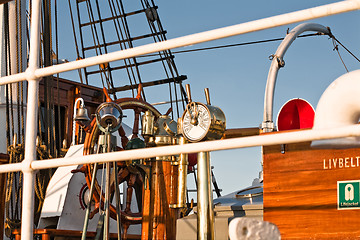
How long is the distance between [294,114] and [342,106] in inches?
33.9

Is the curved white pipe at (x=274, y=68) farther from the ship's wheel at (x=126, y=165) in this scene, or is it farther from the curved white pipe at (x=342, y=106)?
the ship's wheel at (x=126, y=165)

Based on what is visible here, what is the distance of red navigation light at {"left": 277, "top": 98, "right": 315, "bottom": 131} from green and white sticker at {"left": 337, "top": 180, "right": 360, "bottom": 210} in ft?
1.59

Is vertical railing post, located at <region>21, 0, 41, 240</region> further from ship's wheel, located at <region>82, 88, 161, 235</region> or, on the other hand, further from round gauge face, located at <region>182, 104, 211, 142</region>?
ship's wheel, located at <region>82, 88, 161, 235</region>

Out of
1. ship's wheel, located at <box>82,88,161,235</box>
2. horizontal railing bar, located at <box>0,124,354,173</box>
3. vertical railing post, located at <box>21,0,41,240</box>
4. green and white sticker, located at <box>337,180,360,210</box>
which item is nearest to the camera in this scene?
horizontal railing bar, located at <box>0,124,354,173</box>

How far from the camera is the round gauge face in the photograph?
2.23 m

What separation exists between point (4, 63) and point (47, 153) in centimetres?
113

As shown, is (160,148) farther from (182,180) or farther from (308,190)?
(182,180)

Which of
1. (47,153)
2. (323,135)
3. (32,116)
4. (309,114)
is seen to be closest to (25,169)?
(32,116)

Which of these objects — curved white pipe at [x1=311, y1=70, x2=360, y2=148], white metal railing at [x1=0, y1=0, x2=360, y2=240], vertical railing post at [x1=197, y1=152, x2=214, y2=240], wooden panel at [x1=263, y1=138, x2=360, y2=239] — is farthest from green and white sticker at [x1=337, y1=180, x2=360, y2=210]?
white metal railing at [x1=0, y1=0, x2=360, y2=240]

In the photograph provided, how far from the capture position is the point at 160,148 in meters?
1.41

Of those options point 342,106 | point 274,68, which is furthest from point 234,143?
point 274,68

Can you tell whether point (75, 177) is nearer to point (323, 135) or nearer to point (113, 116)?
point (113, 116)

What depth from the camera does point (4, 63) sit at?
197 inches

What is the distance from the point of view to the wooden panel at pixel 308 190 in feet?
6.02
